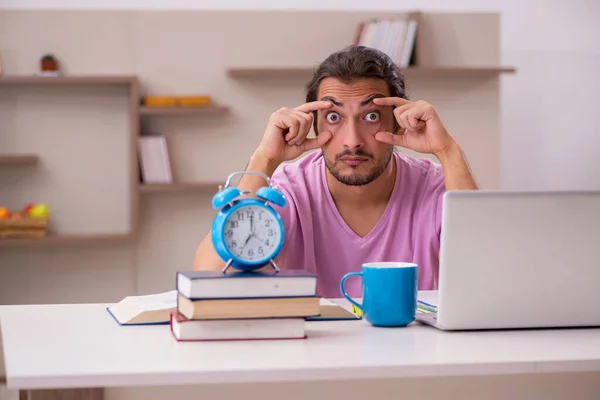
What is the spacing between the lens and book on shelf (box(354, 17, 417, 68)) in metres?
3.93

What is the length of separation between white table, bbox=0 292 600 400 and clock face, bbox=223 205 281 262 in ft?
0.47

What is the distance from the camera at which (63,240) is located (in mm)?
3818

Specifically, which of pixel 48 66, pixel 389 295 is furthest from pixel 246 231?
pixel 48 66

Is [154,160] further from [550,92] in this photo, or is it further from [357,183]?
[550,92]

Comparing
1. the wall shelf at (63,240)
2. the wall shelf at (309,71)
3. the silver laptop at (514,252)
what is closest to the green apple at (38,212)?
the wall shelf at (63,240)

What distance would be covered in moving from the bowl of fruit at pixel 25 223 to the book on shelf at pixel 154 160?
49 cm

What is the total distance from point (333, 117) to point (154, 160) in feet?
6.35

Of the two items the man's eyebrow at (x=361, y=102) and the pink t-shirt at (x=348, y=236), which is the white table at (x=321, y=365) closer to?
the pink t-shirt at (x=348, y=236)

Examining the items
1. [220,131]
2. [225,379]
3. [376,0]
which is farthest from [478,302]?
[376,0]

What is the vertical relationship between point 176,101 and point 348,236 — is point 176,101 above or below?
above

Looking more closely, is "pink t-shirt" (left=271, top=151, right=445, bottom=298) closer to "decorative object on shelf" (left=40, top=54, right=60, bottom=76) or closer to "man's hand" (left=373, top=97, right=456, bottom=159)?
"man's hand" (left=373, top=97, right=456, bottom=159)

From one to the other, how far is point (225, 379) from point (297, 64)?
311cm

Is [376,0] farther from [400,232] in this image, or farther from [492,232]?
[492,232]

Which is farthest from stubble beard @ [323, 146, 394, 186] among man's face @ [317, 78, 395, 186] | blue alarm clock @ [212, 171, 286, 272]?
blue alarm clock @ [212, 171, 286, 272]
